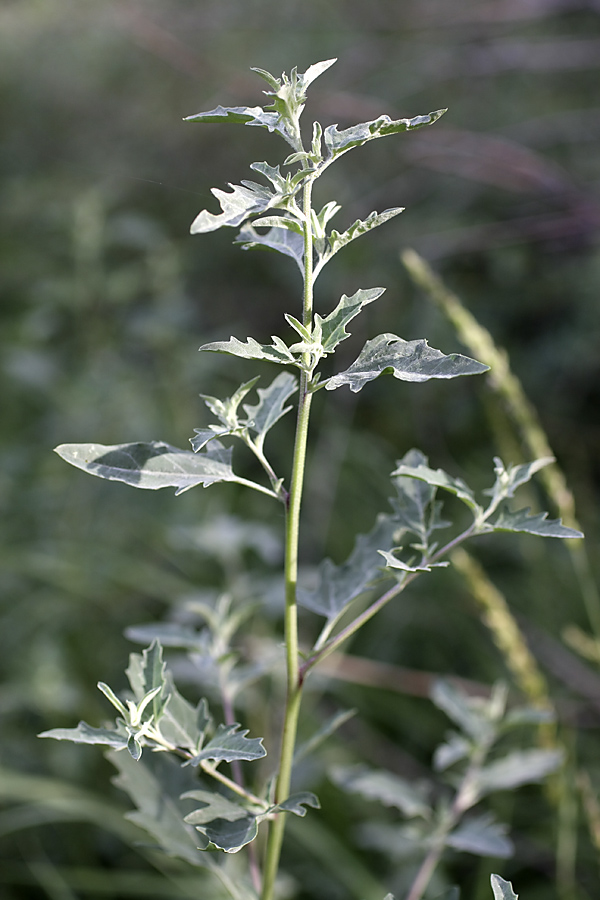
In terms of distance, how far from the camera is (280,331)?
9.04ft

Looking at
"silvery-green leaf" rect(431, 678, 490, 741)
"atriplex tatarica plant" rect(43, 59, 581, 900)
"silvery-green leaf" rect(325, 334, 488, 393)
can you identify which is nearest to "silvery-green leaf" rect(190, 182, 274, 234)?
"atriplex tatarica plant" rect(43, 59, 581, 900)

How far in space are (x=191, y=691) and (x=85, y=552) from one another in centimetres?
39

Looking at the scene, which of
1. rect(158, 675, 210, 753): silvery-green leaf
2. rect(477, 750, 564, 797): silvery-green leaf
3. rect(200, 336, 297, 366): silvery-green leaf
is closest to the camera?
rect(200, 336, 297, 366): silvery-green leaf

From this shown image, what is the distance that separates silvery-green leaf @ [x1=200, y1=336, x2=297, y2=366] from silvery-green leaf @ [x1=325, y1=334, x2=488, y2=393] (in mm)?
34

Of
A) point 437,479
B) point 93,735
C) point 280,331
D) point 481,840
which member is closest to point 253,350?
point 437,479

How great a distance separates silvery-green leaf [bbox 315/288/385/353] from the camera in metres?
0.50

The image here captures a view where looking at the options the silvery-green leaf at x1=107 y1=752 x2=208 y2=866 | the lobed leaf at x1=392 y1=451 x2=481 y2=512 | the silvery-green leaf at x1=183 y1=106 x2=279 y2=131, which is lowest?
the silvery-green leaf at x1=107 y1=752 x2=208 y2=866

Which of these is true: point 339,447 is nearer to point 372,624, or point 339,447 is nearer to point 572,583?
point 372,624

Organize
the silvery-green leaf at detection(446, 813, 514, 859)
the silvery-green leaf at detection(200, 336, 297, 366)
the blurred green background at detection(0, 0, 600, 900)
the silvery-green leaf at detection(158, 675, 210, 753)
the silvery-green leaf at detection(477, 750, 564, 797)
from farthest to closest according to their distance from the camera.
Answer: the blurred green background at detection(0, 0, 600, 900)
the silvery-green leaf at detection(477, 750, 564, 797)
the silvery-green leaf at detection(446, 813, 514, 859)
the silvery-green leaf at detection(158, 675, 210, 753)
the silvery-green leaf at detection(200, 336, 297, 366)

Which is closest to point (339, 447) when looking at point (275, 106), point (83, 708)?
point (83, 708)

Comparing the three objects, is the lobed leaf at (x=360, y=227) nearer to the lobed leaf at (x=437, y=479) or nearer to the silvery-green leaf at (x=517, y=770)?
the lobed leaf at (x=437, y=479)

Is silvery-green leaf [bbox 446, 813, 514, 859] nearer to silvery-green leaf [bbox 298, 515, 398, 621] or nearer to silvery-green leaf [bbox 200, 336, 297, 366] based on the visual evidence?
silvery-green leaf [bbox 298, 515, 398, 621]

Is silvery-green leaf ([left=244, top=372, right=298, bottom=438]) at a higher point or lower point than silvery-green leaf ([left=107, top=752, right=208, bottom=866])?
higher

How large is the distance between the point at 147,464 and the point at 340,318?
6.6 inches
